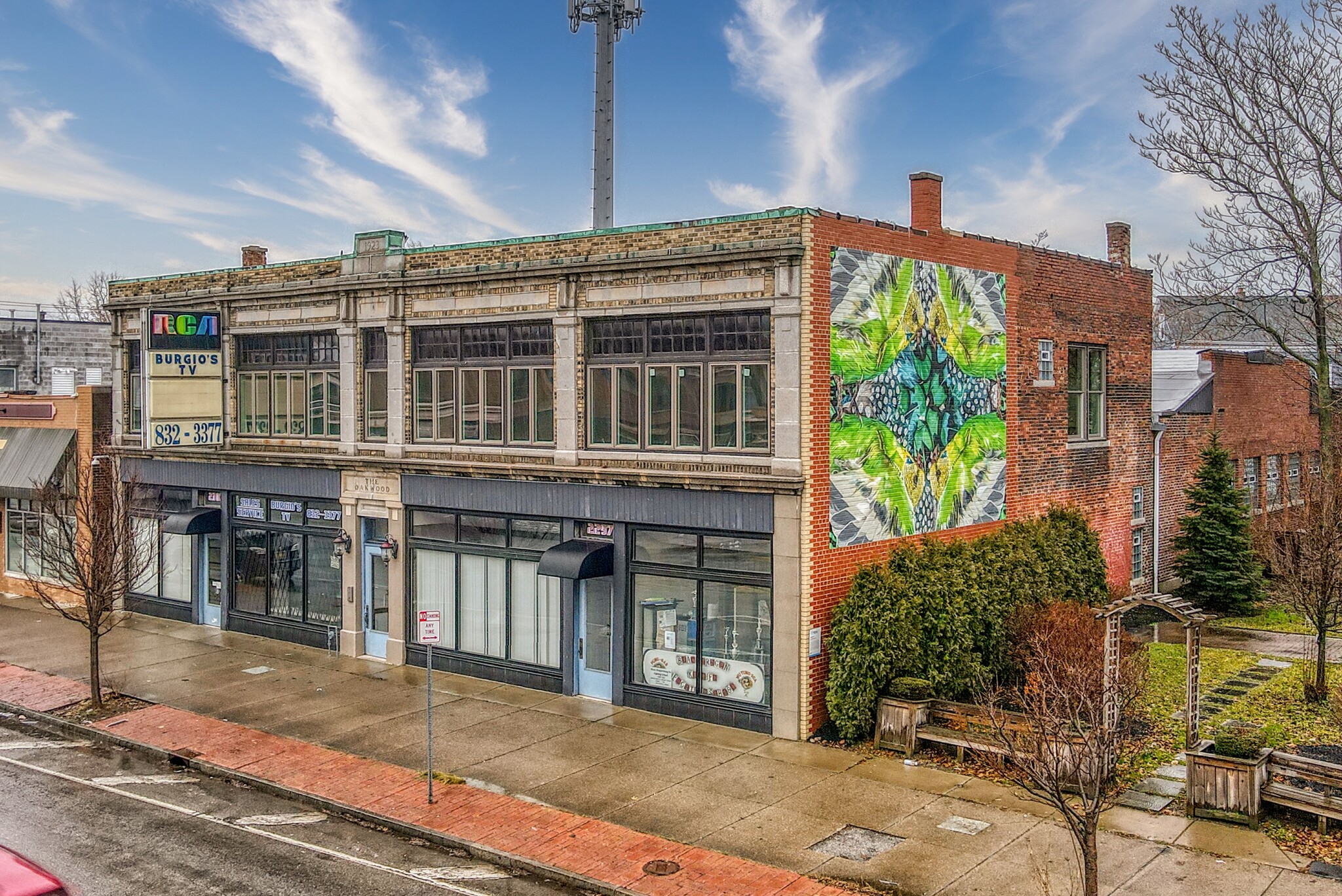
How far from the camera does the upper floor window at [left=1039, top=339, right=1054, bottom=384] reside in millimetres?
23984

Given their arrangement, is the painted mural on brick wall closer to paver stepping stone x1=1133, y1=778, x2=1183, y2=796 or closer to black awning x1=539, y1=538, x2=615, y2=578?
black awning x1=539, y1=538, x2=615, y2=578

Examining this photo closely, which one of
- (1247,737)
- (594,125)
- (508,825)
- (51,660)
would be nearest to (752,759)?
(508,825)

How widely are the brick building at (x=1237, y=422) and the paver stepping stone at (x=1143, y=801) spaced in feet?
52.7

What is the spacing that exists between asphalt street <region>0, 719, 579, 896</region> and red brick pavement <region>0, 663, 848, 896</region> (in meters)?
0.42

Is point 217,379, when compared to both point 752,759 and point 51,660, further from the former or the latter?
point 752,759

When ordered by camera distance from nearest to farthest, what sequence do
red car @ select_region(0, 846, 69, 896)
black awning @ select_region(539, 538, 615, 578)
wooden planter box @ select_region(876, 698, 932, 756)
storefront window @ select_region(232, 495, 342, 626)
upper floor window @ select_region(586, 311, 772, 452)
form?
red car @ select_region(0, 846, 69, 896) < wooden planter box @ select_region(876, 698, 932, 756) < upper floor window @ select_region(586, 311, 772, 452) < black awning @ select_region(539, 538, 615, 578) < storefront window @ select_region(232, 495, 342, 626)

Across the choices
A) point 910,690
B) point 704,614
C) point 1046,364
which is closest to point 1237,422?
point 1046,364

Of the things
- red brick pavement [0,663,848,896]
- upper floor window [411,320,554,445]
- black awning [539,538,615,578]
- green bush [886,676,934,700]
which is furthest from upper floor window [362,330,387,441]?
green bush [886,676,934,700]

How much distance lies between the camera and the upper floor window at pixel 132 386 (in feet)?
97.6

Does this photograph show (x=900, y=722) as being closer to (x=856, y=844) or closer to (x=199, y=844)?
(x=856, y=844)

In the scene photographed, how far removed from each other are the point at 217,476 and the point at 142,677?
602cm

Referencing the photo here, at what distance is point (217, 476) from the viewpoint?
1080 inches

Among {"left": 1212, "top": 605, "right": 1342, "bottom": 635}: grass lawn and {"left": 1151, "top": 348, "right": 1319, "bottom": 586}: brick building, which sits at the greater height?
{"left": 1151, "top": 348, "right": 1319, "bottom": 586}: brick building

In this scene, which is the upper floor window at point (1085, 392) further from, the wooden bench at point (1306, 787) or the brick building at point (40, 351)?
the brick building at point (40, 351)
